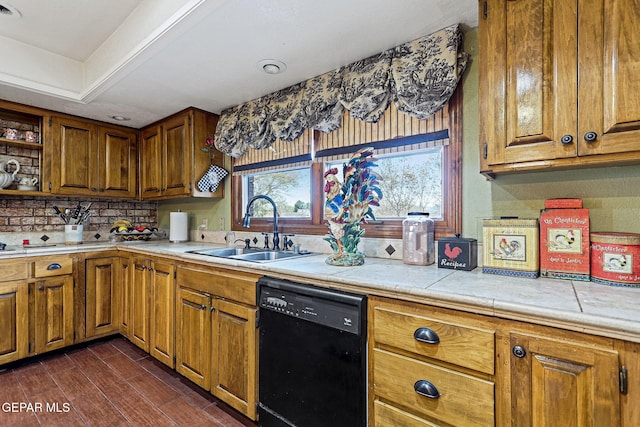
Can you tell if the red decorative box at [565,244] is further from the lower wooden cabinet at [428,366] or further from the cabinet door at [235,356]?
the cabinet door at [235,356]

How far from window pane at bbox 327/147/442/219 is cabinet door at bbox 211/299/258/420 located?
1.10m

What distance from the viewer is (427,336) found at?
114 cm

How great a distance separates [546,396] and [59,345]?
11.2ft

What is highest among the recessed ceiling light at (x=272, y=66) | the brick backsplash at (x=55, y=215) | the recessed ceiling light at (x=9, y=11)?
the recessed ceiling light at (x=9, y=11)

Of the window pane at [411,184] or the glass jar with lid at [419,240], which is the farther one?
the window pane at [411,184]

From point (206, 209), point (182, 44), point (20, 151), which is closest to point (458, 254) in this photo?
point (182, 44)

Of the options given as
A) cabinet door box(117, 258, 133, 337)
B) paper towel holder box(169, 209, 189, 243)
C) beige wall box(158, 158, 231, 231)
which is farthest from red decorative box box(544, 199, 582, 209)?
cabinet door box(117, 258, 133, 337)

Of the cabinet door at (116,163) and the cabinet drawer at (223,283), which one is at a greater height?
the cabinet door at (116,163)

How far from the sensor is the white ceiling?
5.11ft

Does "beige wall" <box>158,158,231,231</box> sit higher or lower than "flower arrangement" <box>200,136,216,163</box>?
lower

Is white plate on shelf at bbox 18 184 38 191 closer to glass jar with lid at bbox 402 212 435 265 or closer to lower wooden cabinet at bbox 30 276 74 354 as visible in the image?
lower wooden cabinet at bbox 30 276 74 354

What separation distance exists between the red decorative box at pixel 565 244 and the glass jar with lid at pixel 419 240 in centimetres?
51

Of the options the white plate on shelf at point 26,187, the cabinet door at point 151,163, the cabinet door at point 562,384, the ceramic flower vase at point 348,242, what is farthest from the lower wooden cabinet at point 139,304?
the cabinet door at point 562,384

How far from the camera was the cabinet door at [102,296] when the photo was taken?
9.20 feet
